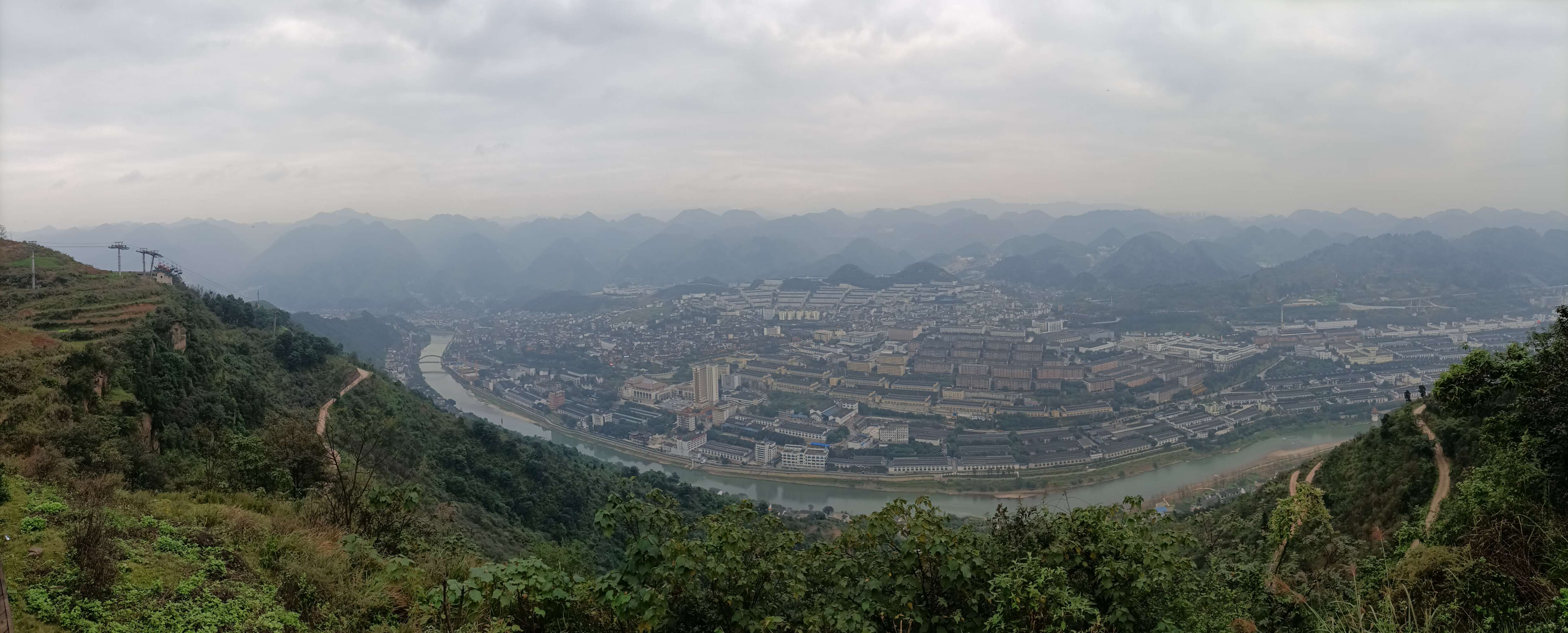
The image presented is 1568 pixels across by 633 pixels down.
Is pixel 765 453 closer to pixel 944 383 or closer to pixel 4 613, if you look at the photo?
pixel 944 383

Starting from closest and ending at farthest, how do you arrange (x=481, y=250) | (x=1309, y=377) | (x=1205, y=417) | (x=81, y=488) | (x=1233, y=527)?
(x=81, y=488) < (x=1233, y=527) < (x=1205, y=417) < (x=1309, y=377) < (x=481, y=250)

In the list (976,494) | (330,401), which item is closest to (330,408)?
(330,401)

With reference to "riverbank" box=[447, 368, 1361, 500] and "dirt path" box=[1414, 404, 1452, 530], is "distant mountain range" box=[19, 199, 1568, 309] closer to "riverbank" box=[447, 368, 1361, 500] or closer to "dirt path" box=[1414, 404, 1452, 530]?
"riverbank" box=[447, 368, 1361, 500]

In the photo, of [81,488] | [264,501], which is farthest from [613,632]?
[81,488]

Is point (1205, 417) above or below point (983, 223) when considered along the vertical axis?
below

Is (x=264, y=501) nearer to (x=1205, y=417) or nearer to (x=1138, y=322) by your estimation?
(x=1205, y=417)

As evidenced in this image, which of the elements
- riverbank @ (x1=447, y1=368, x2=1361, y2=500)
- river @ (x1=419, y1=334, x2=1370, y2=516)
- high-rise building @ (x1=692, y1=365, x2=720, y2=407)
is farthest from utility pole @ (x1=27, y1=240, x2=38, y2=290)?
high-rise building @ (x1=692, y1=365, x2=720, y2=407)

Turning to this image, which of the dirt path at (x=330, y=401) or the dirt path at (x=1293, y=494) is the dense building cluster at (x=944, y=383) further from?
the dirt path at (x=330, y=401)
